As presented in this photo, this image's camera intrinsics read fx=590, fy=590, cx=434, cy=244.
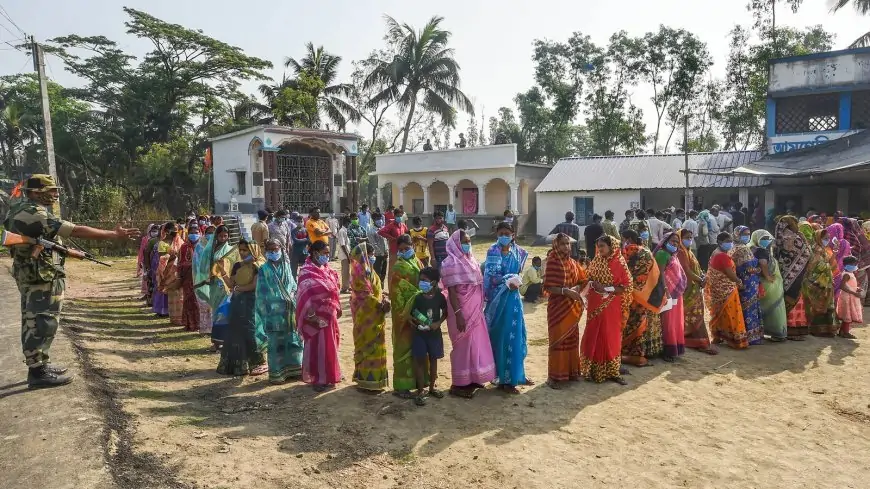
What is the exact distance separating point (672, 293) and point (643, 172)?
17.6m

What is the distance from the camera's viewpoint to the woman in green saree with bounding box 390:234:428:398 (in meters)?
5.22

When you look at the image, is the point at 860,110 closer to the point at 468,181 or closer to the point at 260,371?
the point at 468,181

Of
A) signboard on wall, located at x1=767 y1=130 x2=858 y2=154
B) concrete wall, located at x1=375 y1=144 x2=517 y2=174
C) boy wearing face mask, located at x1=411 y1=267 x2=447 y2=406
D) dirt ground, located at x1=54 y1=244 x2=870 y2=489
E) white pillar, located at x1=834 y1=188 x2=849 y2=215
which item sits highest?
concrete wall, located at x1=375 y1=144 x2=517 y2=174

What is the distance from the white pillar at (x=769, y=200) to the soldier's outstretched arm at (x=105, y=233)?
1876 cm

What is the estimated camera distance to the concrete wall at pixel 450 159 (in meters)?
24.8

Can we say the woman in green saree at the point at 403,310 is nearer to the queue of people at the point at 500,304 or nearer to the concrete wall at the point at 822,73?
the queue of people at the point at 500,304

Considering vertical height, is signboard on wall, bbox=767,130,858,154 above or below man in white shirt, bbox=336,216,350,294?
above

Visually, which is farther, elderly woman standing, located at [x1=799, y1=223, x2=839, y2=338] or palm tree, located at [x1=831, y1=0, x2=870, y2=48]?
palm tree, located at [x1=831, y1=0, x2=870, y2=48]

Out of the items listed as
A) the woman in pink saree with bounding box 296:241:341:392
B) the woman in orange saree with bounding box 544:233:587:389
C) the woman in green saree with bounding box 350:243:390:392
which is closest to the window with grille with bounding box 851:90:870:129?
the woman in orange saree with bounding box 544:233:587:389

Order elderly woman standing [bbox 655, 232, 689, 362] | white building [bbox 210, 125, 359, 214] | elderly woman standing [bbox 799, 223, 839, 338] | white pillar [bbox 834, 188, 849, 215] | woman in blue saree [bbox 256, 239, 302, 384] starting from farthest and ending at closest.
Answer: white building [bbox 210, 125, 359, 214], white pillar [bbox 834, 188, 849, 215], elderly woman standing [bbox 799, 223, 839, 338], elderly woman standing [bbox 655, 232, 689, 362], woman in blue saree [bbox 256, 239, 302, 384]

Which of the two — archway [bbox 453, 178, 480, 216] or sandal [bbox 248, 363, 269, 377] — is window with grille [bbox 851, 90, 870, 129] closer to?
archway [bbox 453, 178, 480, 216]

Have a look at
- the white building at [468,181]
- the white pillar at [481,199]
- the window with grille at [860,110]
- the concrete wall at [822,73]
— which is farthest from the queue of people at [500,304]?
the white pillar at [481,199]

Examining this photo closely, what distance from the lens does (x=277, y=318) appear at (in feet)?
19.4

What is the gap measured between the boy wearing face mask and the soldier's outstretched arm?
2.29 metres
